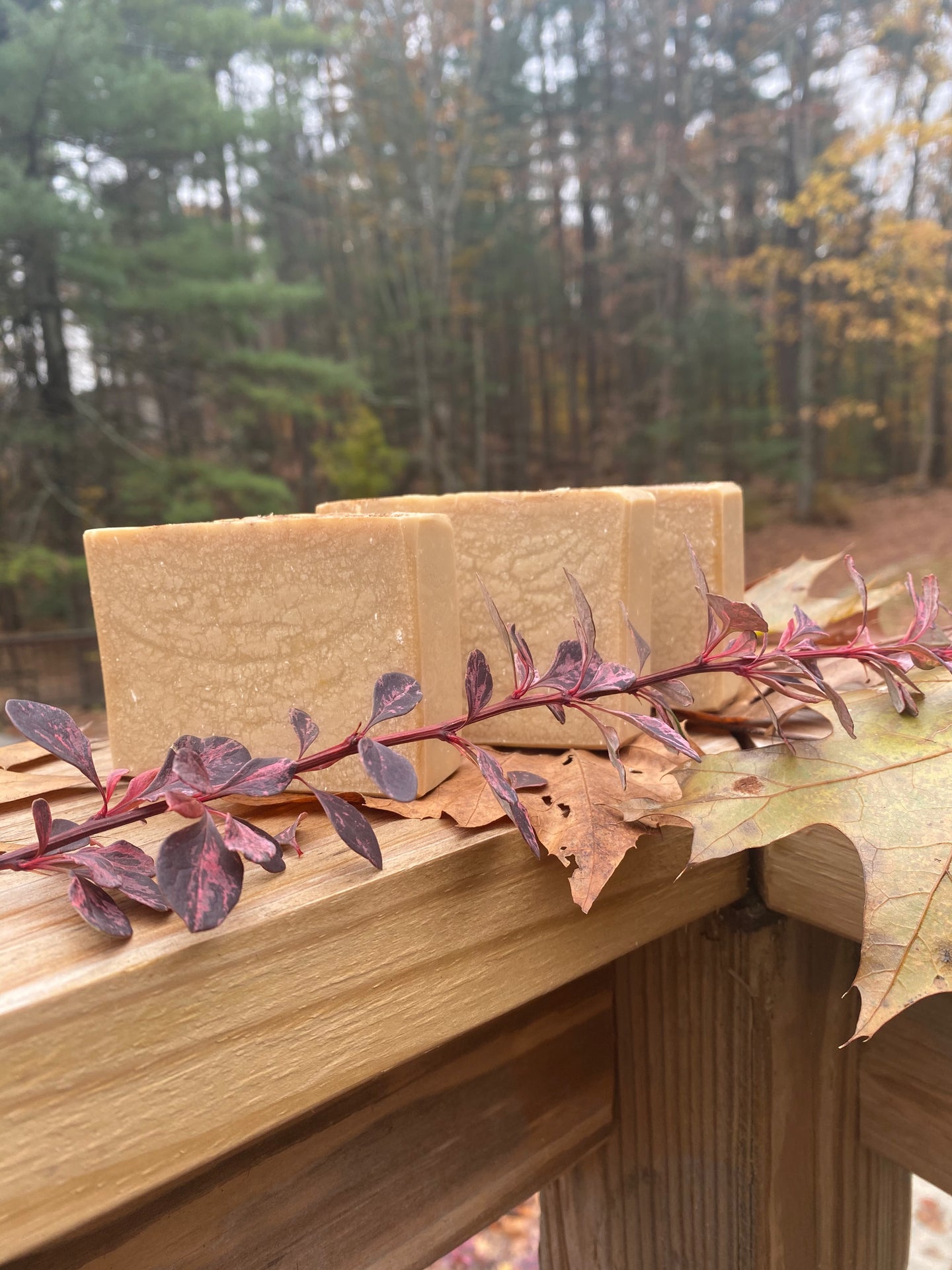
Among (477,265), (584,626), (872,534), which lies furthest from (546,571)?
(477,265)

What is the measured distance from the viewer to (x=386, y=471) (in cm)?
726

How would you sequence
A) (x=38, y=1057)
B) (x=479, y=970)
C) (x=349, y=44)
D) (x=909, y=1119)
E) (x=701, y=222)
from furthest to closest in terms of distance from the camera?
(x=701, y=222) → (x=349, y=44) → (x=909, y=1119) → (x=479, y=970) → (x=38, y=1057)

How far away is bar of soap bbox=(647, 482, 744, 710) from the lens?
1.65ft

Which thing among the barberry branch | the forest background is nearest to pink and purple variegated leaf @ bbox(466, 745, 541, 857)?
the barberry branch

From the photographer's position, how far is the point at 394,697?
304 millimetres

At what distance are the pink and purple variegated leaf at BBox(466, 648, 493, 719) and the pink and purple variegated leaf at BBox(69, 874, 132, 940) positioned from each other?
0.15m

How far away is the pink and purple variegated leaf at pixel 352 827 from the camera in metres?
0.28

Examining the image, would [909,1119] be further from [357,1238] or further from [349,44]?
[349,44]

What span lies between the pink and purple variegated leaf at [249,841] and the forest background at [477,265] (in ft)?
18.7

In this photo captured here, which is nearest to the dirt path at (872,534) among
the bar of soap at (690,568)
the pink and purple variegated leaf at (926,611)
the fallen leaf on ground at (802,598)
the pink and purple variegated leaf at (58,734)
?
the fallen leaf on ground at (802,598)

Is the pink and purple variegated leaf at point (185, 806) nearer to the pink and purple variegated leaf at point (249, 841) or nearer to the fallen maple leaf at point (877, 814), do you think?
the pink and purple variegated leaf at point (249, 841)

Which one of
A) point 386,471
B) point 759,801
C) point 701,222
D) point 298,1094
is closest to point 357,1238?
point 298,1094

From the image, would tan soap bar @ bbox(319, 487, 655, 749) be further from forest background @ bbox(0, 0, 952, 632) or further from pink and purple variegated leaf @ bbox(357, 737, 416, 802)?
forest background @ bbox(0, 0, 952, 632)

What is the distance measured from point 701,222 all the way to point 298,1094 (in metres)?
8.69
